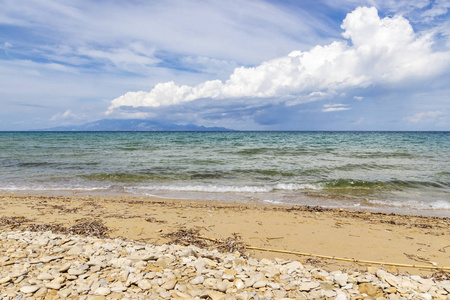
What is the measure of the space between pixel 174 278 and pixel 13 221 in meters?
5.87

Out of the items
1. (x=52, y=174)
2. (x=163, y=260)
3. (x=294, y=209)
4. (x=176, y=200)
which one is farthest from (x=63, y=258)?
(x=52, y=174)

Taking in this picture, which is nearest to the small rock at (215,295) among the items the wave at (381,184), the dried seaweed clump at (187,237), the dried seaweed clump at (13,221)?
the dried seaweed clump at (187,237)

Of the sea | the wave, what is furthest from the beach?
the wave

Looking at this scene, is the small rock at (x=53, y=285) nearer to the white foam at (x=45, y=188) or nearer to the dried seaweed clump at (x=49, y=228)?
the dried seaweed clump at (x=49, y=228)

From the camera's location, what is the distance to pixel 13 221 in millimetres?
7035

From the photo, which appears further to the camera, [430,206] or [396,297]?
[430,206]

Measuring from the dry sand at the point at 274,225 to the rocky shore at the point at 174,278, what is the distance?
3.03 feet

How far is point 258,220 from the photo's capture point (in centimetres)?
760

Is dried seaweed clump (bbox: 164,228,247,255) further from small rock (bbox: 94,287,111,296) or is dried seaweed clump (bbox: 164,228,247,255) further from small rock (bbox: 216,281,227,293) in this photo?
small rock (bbox: 94,287,111,296)

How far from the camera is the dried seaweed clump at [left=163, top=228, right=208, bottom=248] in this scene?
19.3 ft

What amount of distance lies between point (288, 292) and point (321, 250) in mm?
2228

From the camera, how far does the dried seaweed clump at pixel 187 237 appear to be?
5879mm

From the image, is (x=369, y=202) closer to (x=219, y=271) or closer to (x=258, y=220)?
(x=258, y=220)

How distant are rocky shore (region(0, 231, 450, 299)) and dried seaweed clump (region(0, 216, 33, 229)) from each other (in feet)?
7.63
